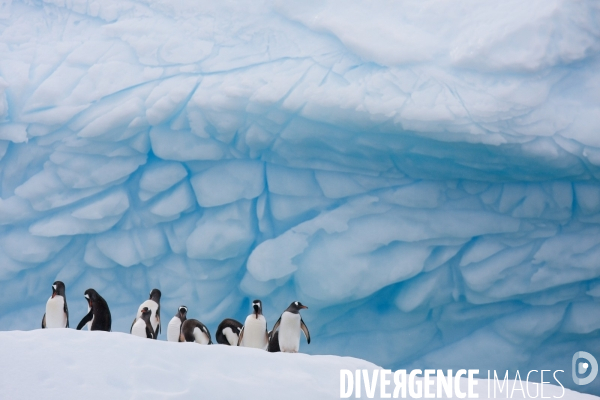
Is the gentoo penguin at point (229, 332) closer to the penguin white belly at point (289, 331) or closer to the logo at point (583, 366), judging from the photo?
the penguin white belly at point (289, 331)

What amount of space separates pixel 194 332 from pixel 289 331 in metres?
0.82

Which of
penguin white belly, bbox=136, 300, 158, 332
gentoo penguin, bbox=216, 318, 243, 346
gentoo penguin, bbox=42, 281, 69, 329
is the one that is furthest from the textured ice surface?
gentoo penguin, bbox=42, 281, 69, 329

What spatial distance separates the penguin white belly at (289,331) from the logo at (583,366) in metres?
3.19

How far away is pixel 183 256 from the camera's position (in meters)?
6.43

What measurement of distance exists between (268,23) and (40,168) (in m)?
2.68

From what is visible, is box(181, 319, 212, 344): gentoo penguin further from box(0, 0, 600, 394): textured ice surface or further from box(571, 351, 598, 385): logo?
box(571, 351, 598, 385): logo

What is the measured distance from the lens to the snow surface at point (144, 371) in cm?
230

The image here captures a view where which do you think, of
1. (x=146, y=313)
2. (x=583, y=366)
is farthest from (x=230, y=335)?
(x=583, y=366)

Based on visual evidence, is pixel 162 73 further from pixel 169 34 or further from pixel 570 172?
pixel 570 172

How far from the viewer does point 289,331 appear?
4750 mm

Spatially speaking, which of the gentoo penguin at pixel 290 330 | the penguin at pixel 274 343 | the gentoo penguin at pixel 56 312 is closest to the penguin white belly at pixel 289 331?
the gentoo penguin at pixel 290 330

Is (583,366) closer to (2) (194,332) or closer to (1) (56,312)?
(2) (194,332)

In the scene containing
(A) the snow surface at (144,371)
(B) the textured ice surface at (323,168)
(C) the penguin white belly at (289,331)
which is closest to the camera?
(A) the snow surface at (144,371)

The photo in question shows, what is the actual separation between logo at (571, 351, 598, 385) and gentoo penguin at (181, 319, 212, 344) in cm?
371
